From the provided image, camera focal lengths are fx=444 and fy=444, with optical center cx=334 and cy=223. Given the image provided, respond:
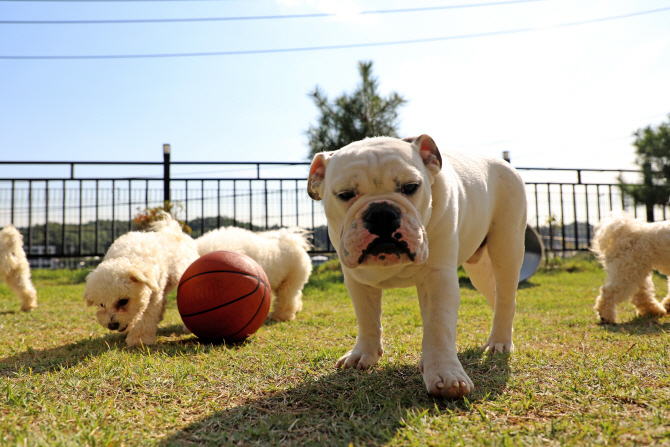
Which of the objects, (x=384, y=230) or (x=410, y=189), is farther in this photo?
(x=410, y=189)

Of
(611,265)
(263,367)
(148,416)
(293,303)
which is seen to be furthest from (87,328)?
(611,265)

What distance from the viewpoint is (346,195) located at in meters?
2.28

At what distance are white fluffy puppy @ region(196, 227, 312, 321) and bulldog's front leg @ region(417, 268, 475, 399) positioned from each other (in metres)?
2.71

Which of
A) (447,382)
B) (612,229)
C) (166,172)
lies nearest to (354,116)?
(166,172)

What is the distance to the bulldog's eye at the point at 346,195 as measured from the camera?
2259 mm

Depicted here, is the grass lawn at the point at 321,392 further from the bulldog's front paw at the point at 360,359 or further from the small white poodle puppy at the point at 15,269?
the small white poodle puppy at the point at 15,269

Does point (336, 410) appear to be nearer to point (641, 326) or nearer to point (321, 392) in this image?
point (321, 392)

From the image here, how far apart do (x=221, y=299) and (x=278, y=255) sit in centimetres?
157

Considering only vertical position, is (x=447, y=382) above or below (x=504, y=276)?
below


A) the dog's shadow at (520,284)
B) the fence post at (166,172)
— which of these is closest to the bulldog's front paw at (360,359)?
the dog's shadow at (520,284)

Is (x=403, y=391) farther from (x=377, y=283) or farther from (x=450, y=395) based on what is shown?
(x=377, y=283)

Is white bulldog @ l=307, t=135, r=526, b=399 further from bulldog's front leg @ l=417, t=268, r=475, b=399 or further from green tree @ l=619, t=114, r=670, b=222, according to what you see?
green tree @ l=619, t=114, r=670, b=222

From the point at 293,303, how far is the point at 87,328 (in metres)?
2.09

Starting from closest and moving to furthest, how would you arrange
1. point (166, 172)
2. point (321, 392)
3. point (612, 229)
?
point (321, 392)
point (612, 229)
point (166, 172)
